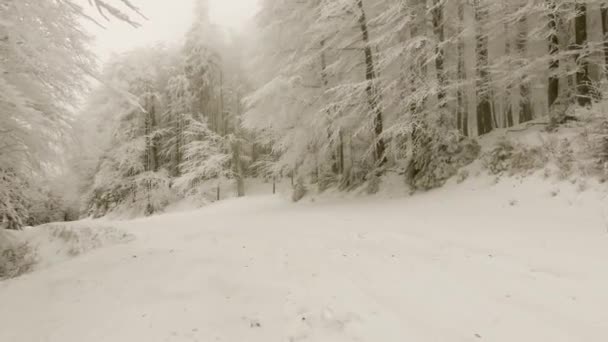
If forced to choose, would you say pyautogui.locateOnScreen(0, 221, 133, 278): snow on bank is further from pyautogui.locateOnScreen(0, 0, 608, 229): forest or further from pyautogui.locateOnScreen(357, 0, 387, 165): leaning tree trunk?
pyautogui.locateOnScreen(357, 0, 387, 165): leaning tree trunk

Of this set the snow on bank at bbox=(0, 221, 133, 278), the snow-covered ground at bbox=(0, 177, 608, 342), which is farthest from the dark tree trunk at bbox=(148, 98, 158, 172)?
the snow-covered ground at bbox=(0, 177, 608, 342)

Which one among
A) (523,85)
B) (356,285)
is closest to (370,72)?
(523,85)

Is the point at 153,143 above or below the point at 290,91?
below

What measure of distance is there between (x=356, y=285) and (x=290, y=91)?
10.00 metres

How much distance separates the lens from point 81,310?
389 cm

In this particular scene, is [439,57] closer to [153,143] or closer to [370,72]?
[370,72]

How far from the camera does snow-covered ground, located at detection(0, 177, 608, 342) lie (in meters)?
3.25

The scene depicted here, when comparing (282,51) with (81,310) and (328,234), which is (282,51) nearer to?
(328,234)

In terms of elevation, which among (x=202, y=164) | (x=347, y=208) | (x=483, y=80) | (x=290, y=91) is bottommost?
(x=347, y=208)

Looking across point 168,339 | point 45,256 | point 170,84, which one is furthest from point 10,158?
point 170,84

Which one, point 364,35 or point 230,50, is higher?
point 230,50

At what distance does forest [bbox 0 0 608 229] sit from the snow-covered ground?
2.74m

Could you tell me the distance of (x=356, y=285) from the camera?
4.19 metres

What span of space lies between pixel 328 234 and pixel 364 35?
862 centimetres
